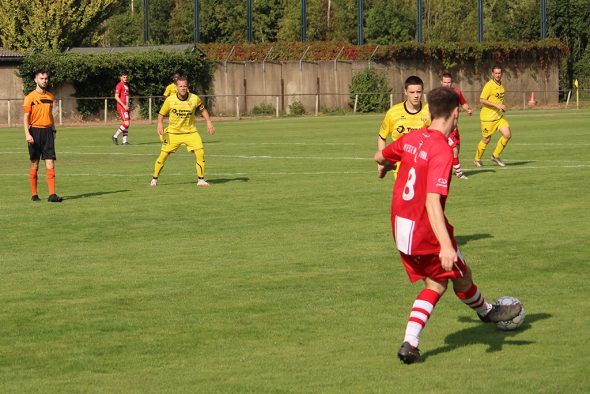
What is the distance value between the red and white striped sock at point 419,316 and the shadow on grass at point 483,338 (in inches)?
14.0

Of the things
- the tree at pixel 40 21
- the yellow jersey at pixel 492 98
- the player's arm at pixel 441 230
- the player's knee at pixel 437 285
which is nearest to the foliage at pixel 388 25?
the tree at pixel 40 21

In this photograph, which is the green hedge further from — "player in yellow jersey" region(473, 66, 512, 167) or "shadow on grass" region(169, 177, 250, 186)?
"shadow on grass" region(169, 177, 250, 186)

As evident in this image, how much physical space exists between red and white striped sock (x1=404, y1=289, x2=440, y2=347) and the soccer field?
0.23 metres

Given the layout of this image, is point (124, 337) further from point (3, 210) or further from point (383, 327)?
point (3, 210)

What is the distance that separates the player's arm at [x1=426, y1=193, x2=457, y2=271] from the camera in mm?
7621

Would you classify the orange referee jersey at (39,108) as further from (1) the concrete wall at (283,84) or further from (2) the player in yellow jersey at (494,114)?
(1) the concrete wall at (283,84)

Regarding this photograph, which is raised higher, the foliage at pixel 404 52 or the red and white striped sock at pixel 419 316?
the foliage at pixel 404 52

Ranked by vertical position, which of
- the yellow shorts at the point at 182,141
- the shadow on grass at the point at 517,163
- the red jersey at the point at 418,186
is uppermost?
the red jersey at the point at 418,186

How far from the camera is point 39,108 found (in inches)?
772

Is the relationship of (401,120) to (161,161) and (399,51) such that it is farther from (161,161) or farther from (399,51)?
(399,51)

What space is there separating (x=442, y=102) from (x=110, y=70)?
173 feet

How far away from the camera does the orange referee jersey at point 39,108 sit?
19547 mm

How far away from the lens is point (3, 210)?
1867 centimetres

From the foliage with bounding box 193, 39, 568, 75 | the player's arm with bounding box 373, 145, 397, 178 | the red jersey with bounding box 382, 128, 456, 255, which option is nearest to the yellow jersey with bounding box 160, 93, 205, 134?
the player's arm with bounding box 373, 145, 397, 178
